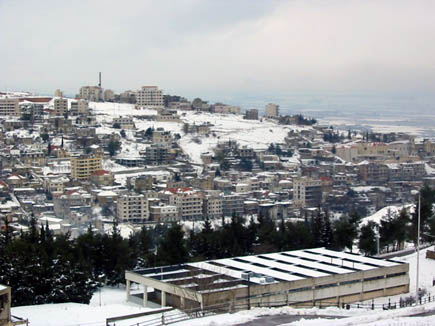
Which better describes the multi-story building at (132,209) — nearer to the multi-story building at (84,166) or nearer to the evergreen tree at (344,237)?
the multi-story building at (84,166)

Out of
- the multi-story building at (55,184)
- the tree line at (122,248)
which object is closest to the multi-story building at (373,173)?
the multi-story building at (55,184)

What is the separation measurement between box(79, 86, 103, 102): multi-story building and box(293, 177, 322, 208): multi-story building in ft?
112

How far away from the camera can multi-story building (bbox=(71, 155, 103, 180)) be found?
156 ft

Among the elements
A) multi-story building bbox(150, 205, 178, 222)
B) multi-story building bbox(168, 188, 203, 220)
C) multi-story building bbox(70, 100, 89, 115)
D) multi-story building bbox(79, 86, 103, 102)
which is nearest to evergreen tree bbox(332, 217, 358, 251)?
multi-story building bbox(150, 205, 178, 222)

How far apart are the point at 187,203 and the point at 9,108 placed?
26.3m

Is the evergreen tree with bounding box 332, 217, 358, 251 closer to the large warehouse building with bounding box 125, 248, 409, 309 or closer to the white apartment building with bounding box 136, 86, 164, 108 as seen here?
the large warehouse building with bounding box 125, 248, 409, 309

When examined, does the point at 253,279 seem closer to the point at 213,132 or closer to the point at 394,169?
the point at 394,169

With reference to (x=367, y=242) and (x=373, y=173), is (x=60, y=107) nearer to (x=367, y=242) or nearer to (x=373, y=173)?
(x=373, y=173)

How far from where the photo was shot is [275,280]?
14383mm

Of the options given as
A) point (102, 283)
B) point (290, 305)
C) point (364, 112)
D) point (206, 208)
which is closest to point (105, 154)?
point (206, 208)

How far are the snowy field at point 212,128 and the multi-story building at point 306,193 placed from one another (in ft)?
34.5

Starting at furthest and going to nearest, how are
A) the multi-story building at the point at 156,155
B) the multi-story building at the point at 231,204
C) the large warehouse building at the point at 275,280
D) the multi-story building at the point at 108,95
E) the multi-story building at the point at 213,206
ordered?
the multi-story building at the point at 108,95
the multi-story building at the point at 156,155
the multi-story building at the point at 231,204
the multi-story building at the point at 213,206
the large warehouse building at the point at 275,280

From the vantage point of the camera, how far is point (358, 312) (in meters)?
12.4

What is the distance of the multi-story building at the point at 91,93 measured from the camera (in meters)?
76.8
